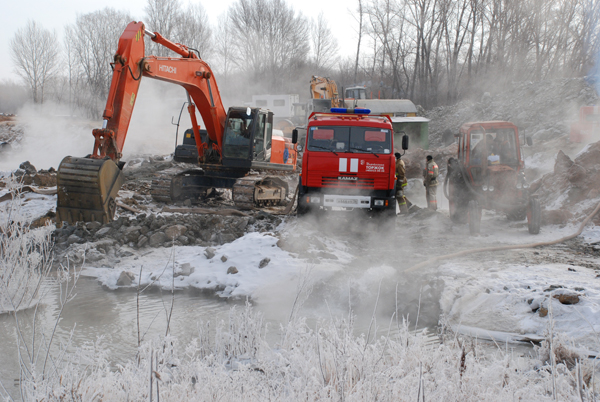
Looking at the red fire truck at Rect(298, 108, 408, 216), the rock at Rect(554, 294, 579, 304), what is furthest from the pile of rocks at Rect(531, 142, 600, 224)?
the rock at Rect(554, 294, 579, 304)

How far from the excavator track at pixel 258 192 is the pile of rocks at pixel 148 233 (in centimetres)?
238

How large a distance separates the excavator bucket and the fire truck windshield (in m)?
4.02

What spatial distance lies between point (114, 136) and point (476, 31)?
121 feet

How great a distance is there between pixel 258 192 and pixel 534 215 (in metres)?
6.68

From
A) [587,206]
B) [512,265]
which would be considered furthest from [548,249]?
[587,206]

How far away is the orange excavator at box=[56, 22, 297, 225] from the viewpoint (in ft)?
27.1

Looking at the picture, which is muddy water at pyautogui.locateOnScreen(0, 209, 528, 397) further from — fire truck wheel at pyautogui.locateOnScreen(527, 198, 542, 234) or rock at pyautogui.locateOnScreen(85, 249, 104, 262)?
fire truck wheel at pyautogui.locateOnScreen(527, 198, 542, 234)

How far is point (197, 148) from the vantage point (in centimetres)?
1328

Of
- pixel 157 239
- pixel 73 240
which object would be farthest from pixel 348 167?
pixel 73 240

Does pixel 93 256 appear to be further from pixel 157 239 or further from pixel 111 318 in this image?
pixel 111 318

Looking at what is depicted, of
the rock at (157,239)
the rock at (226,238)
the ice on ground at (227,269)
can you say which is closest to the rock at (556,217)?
the ice on ground at (227,269)

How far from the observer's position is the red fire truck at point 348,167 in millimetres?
9867

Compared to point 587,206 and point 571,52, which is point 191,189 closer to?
point 587,206

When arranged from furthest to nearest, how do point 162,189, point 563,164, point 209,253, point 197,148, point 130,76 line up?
point 162,189 → point 197,148 → point 563,164 → point 130,76 → point 209,253
